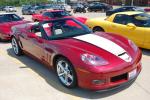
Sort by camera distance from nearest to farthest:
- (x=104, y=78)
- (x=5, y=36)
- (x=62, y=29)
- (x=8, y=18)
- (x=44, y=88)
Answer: (x=104, y=78) < (x=44, y=88) < (x=62, y=29) < (x=5, y=36) < (x=8, y=18)

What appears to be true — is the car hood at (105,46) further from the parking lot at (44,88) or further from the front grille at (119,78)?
the parking lot at (44,88)

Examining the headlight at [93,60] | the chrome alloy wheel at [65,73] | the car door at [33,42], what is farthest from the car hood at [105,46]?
the car door at [33,42]

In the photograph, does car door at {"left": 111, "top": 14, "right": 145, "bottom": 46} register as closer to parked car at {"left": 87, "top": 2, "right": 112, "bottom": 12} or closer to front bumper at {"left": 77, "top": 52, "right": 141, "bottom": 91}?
front bumper at {"left": 77, "top": 52, "right": 141, "bottom": 91}

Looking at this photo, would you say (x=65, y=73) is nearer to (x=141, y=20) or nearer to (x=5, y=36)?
(x=141, y=20)

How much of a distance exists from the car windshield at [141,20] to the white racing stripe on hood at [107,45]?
257 cm

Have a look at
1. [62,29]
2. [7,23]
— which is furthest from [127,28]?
[7,23]

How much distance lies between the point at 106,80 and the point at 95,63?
354 millimetres

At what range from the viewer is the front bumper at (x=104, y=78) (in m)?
4.38

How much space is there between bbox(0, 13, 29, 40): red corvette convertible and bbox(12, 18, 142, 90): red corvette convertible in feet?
12.7

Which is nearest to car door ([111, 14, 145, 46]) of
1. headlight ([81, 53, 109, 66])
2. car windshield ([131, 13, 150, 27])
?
car windshield ([131, 13, 150, 27])

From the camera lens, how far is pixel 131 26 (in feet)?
24.9

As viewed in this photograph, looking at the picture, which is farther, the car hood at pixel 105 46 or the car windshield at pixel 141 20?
the car windshield at pixel 141 20

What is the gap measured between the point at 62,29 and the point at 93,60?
1605 mm

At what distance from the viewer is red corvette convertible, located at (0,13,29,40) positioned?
1002 centimetres
